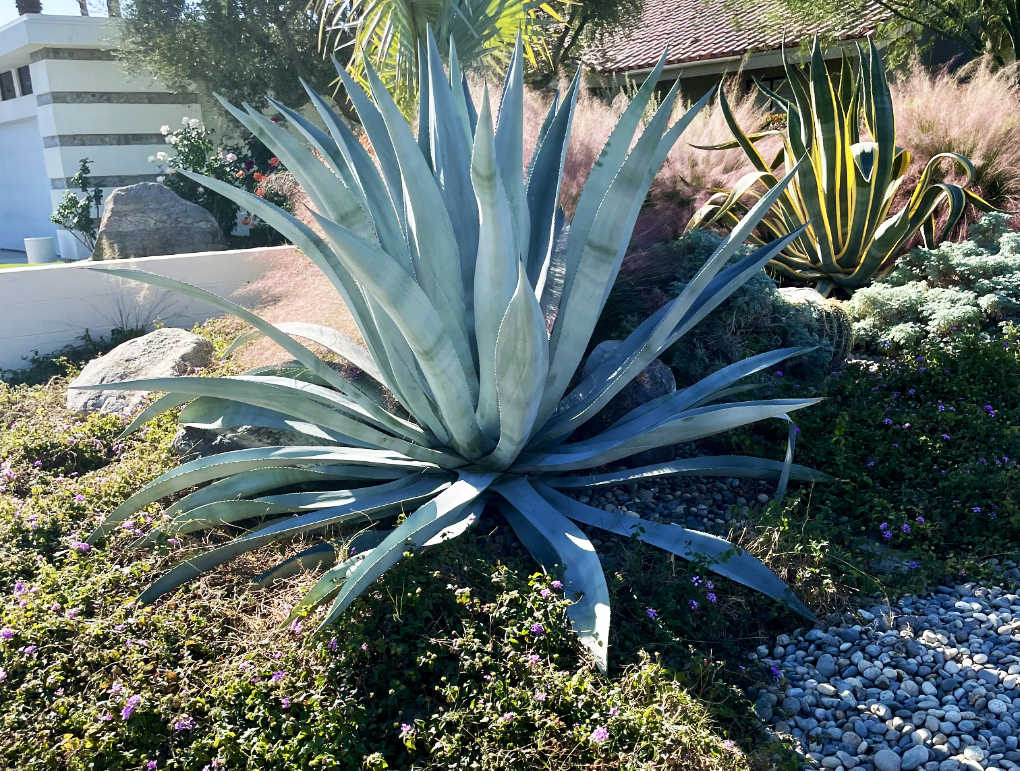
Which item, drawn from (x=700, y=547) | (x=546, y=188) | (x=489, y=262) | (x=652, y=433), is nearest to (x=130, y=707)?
(x=489, y=262)

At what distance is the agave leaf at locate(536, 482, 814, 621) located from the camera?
2658 millimetres

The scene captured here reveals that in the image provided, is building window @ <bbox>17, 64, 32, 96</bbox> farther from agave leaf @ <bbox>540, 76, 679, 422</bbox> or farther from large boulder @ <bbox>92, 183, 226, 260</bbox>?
agave leaf @ <bbox>540, 76, 679, 422</bbox>

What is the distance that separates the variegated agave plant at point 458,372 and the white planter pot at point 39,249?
12.7m

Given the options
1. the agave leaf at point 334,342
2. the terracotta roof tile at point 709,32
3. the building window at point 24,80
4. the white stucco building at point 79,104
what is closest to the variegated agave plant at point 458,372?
the agave leaf at point 334,342

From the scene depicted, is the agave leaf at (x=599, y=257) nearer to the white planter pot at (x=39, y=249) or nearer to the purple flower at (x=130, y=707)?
the purple flower at (x=130, y=707)

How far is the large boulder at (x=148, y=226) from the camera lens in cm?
895

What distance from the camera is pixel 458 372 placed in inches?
112

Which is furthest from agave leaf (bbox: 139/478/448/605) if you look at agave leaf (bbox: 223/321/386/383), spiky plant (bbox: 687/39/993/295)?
spiky plant (bbox: 687/39/993/295)

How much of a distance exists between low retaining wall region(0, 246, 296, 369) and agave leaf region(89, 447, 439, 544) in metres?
3.26

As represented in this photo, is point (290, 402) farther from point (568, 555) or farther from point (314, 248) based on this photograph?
point (568, 555)

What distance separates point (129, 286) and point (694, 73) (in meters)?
10.8

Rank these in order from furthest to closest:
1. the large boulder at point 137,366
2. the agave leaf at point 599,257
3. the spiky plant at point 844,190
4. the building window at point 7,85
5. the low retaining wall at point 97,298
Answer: the building window at point 7,85 < the low retaining wall at point 97,298 < the spiky plant at point 844,190 < the large boulder at point 137,366 < the agave leaf at point 599,257

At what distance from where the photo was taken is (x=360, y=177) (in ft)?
10.5

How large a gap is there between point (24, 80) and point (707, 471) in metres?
18.1
